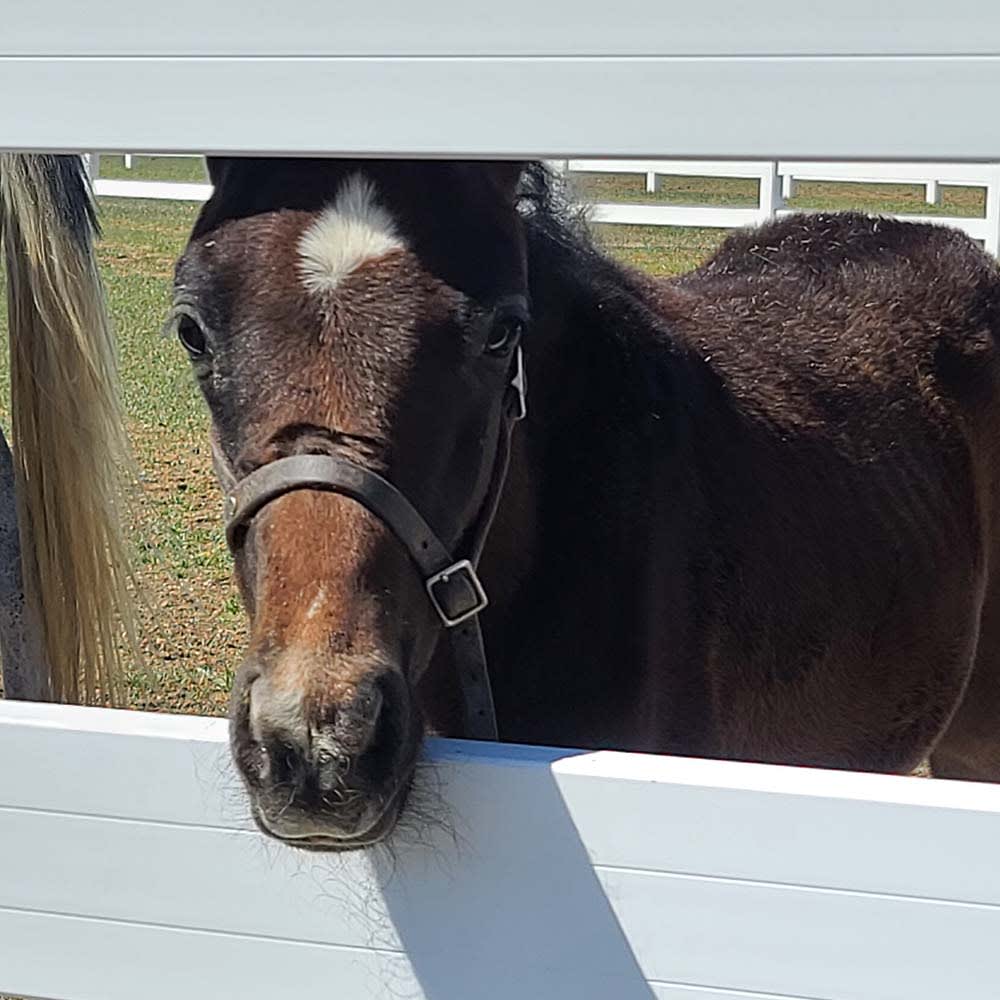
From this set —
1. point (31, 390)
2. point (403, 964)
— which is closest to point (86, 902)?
point (403, 964)

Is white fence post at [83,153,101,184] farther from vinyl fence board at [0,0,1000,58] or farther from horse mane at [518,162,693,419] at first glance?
horse mane at [518,162,693,419]

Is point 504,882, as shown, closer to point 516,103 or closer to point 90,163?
point 516,103

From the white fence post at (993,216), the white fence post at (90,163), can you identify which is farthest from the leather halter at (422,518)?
the white fence post at (993,216)

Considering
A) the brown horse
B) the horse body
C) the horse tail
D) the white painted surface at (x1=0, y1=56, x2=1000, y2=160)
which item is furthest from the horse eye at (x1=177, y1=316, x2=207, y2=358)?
the horse tail

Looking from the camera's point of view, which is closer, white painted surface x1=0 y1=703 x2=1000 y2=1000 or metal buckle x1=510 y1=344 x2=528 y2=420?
white painted surface x1=0 y1=703 x2=1000 y2=1000

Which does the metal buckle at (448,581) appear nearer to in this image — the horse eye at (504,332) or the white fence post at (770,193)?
the horse eye at (504,332)

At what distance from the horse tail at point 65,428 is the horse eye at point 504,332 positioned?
3.82 feet

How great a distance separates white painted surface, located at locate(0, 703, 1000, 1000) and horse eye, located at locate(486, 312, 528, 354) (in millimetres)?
503

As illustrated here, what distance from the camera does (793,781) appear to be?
3.95 ft

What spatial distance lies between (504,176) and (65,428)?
3.70 feet

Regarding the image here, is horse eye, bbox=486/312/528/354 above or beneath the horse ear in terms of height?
beneath

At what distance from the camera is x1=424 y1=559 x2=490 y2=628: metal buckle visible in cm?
158

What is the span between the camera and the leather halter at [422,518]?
1.51 meters

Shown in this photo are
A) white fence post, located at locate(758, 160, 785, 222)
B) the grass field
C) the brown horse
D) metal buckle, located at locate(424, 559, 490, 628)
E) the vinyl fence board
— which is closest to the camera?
the vinyl fence board
